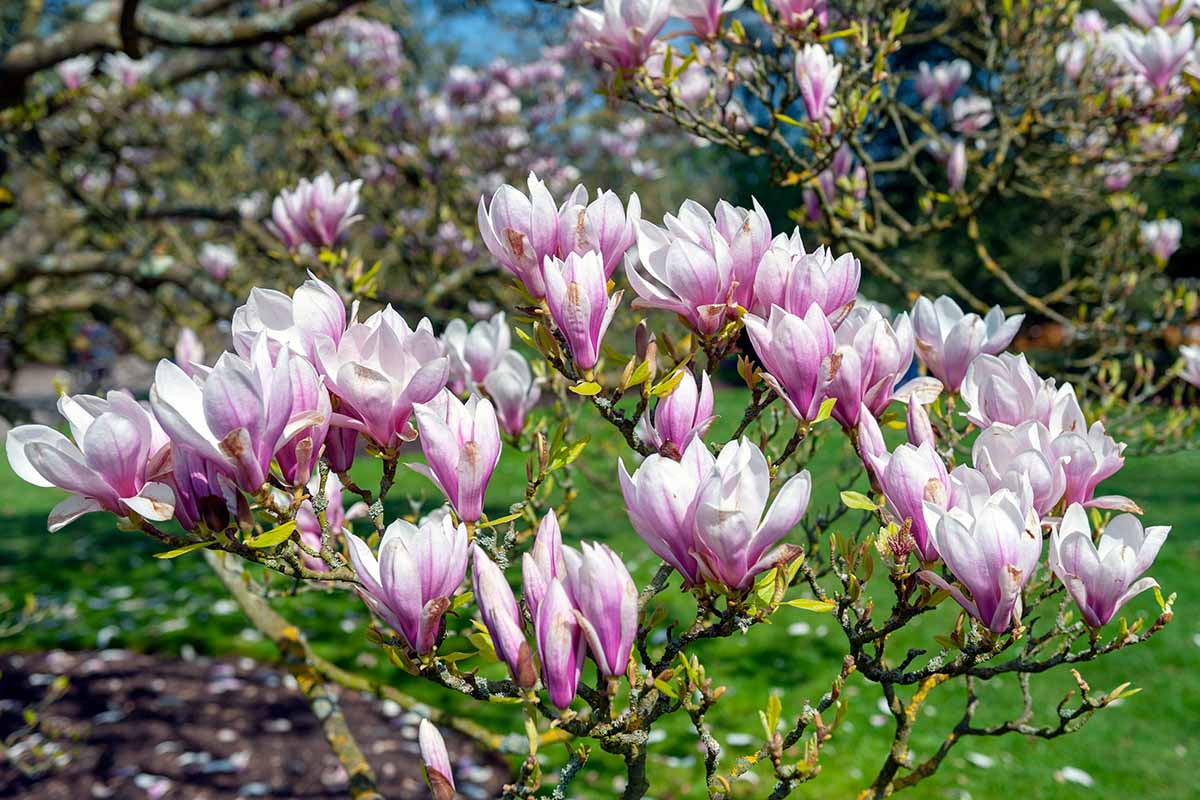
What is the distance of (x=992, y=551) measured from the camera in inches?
40.5

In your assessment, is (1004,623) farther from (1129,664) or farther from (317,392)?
(1129,664)

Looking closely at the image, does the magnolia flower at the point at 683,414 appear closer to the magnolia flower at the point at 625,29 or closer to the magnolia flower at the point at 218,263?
the magnolia flower at the point at 625,29

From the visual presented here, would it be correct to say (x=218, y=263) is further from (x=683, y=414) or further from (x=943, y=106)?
(x=683, y=414)

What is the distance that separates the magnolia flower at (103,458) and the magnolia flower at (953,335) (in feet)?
3.88

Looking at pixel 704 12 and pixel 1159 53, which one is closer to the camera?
pixel 704 12

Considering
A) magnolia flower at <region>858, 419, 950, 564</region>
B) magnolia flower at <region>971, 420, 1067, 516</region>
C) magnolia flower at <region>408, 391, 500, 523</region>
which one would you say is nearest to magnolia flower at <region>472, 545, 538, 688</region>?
magnolia flower at <region>408, 391, 500, 523</region>

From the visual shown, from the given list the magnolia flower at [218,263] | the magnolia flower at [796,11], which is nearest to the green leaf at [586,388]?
the magnolia flower at [796,11]

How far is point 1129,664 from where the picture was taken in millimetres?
5707

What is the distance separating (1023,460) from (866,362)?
0.81 feet

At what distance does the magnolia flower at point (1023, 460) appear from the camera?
1.18 m

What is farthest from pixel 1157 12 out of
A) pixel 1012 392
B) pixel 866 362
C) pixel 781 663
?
pixel 781 663

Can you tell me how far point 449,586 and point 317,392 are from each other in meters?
0.29

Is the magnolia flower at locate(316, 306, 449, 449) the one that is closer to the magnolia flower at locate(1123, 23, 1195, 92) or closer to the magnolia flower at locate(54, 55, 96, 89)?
the magnolia flower at locate(1123, 23, 1195, 92)

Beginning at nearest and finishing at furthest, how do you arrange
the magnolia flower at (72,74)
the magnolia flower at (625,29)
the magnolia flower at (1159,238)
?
the magnolia flower at (625,29) → the magnolia flower at (1159,238) → the magnolia flower at (72,74)
